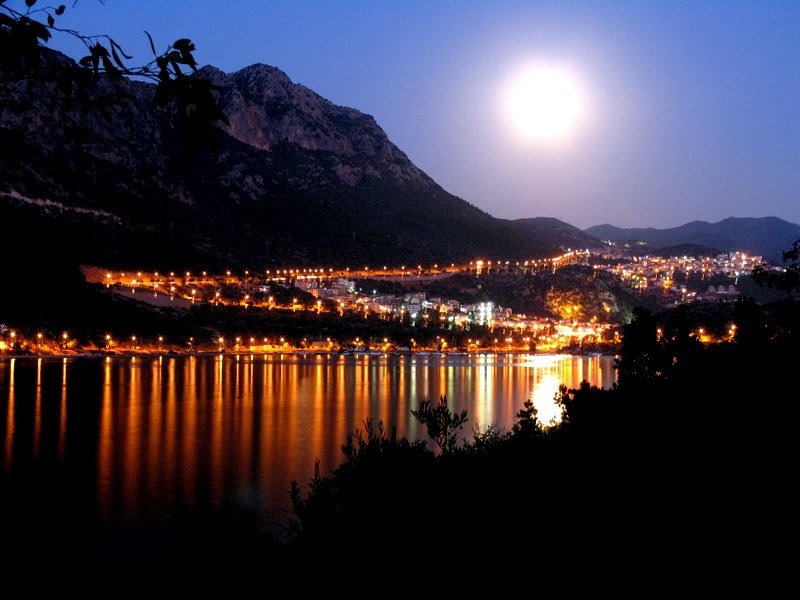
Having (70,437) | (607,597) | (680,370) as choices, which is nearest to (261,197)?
(70,437)

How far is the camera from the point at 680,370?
11.6 meters

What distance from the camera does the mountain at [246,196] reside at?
73625 mm

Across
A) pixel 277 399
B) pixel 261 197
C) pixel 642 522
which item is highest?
pixel 261 197

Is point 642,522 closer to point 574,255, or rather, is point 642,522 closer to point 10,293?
point 10,293

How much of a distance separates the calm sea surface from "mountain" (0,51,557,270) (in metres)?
20.5

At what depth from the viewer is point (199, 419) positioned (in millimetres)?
31891

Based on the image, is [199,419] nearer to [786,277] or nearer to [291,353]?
[786,277]

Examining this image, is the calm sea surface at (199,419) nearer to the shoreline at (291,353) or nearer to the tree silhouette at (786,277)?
the shoreline at (291,353)

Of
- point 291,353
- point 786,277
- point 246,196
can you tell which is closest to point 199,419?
point 786,277

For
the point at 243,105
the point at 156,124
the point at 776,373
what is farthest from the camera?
the point at 243,105

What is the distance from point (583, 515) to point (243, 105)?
116 meters

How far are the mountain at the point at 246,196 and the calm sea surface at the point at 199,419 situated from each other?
20.5m

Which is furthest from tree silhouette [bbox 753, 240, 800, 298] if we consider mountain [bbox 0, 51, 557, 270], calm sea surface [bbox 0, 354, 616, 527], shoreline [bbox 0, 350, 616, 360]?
mountain [bbox 0, 51, 557, 270]

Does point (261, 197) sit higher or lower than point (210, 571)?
higher
